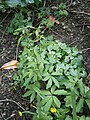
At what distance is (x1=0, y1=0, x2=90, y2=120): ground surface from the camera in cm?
227

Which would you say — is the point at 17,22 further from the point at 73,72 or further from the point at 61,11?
the point at 73,72

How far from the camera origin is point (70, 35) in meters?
2.67

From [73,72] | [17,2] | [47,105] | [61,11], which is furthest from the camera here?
[61,11]

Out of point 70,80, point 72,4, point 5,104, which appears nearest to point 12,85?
Result: point 5,104

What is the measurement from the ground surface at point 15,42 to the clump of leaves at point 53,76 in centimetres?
9

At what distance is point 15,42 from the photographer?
2730mm

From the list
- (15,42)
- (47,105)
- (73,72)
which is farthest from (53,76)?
(15,42)

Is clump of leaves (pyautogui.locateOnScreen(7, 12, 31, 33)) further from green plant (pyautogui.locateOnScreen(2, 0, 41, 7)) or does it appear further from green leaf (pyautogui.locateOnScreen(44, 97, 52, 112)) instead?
green leaf (pyautogui.locateOnScreen(44, 97, 52, 112))

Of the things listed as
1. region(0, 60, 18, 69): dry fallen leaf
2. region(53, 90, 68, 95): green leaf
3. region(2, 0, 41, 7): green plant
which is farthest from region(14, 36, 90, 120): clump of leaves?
region(2, 0, 41, 7): green plant

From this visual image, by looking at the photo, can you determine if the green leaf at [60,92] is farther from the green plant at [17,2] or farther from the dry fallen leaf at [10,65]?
the green plant at [17,2]

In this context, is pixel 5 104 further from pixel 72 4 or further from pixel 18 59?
pixel 72 4

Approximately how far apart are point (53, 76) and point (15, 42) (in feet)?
2.14

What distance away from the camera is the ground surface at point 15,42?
A: 7.45 feet

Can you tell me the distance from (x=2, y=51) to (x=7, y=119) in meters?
0.70
